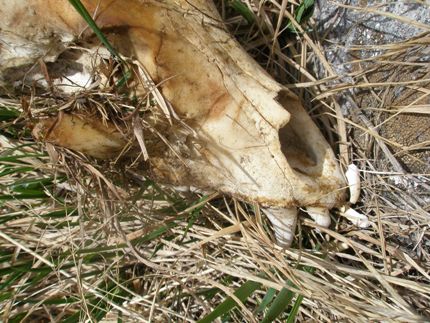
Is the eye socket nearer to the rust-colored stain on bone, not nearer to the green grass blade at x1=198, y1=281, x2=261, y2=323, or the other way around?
the green grass blade at x1=198, y1=281, x2=261, y2=323

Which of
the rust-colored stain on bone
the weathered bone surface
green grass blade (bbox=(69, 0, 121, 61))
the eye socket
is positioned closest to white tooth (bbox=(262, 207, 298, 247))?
the weathered bone surface

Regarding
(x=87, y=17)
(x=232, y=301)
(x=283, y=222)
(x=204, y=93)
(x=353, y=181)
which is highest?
(x=87, y=17)

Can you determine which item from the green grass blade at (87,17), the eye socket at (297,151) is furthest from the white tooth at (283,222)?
the green grass blade at (87,17)

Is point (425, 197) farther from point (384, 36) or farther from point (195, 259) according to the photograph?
point (195, 259)

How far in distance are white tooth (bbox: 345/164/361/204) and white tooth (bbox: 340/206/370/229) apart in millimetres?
40

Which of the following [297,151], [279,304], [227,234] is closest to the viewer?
[279,304]

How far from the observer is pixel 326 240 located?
1.66m

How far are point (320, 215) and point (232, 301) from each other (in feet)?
1.33

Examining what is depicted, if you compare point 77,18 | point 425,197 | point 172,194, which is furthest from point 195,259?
point 77,18

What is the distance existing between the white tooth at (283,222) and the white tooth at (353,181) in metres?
0.20

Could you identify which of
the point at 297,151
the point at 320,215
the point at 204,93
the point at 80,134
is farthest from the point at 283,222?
the point at 80,134

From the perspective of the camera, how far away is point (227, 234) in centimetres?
167

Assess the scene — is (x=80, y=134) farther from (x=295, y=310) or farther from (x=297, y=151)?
(x=295, y=310)

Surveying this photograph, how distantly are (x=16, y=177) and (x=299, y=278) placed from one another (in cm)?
121
